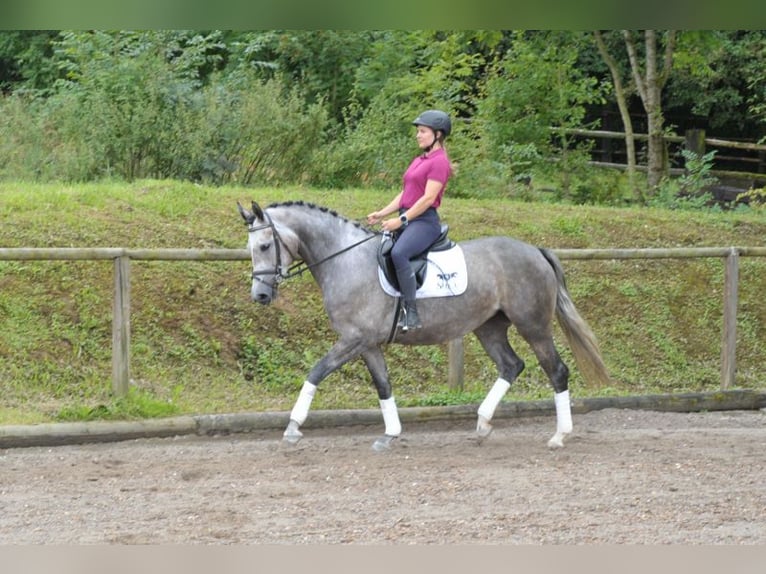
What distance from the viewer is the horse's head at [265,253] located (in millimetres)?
7332

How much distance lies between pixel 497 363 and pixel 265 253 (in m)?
2.02

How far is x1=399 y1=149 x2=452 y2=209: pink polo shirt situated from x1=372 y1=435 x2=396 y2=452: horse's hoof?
170cm

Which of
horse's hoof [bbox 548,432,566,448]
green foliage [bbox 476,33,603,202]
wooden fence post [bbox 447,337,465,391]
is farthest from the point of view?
green foliage [bbox 476,33,603,202]

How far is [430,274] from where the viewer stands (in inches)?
301

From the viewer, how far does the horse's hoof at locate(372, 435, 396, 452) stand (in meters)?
7.68

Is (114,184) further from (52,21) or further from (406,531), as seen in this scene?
(52,21)

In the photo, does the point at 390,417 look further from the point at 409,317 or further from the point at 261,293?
the point at 261,293

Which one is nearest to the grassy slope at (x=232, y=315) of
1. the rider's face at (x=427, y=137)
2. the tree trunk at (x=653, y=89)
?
the rider's face at (x=427, y=137)

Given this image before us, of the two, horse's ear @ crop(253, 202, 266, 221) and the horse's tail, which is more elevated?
horse's ear @ crop(253, 202, 266, 221)

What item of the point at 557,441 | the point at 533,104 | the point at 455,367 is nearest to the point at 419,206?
the point at 557,441

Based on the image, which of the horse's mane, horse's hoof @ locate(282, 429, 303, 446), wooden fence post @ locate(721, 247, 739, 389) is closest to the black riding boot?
the horse's mane

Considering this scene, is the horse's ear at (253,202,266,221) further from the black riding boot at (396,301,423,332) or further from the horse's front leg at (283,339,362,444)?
the black riding boot at (396,301,423,332)

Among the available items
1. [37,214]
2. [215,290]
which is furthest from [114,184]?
[215,290]

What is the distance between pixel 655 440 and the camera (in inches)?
319
